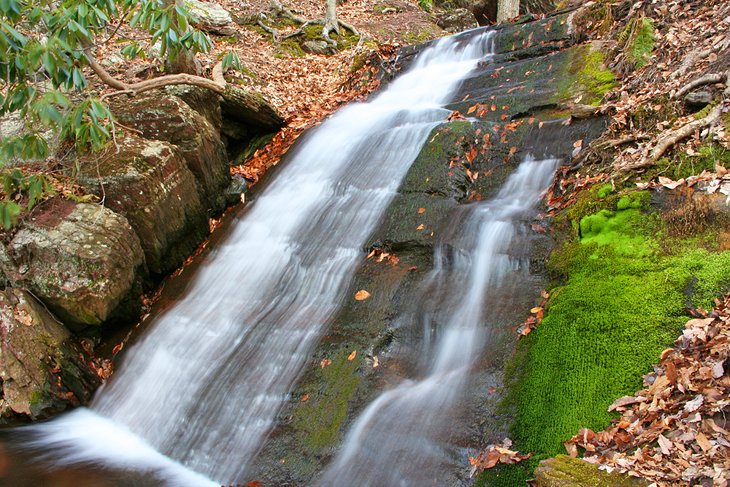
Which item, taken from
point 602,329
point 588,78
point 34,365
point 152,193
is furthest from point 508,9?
point 34,365

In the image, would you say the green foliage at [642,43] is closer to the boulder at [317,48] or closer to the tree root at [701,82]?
the tree root at [701,82]

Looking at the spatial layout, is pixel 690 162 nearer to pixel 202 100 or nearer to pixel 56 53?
pixel 56 53

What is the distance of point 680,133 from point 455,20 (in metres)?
14.6

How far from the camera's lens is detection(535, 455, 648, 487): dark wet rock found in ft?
9.30

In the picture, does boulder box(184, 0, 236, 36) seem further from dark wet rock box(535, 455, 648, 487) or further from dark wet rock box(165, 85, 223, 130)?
dark wet rock box(535, 455, 648, 487)

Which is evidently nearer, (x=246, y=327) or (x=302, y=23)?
(x=246, y=327)

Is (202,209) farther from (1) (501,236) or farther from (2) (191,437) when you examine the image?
(1) (501,236)

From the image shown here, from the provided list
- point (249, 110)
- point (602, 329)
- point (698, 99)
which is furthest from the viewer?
point (249, 110)

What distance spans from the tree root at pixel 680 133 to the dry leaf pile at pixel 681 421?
1.98 metres

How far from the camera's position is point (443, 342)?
4.98 m

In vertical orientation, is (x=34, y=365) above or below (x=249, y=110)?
A: below

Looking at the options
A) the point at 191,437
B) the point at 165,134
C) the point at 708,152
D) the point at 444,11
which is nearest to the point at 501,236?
the point at 708,152

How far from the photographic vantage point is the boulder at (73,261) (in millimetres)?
6105

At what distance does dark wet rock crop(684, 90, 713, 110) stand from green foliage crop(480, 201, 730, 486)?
1.45 m
